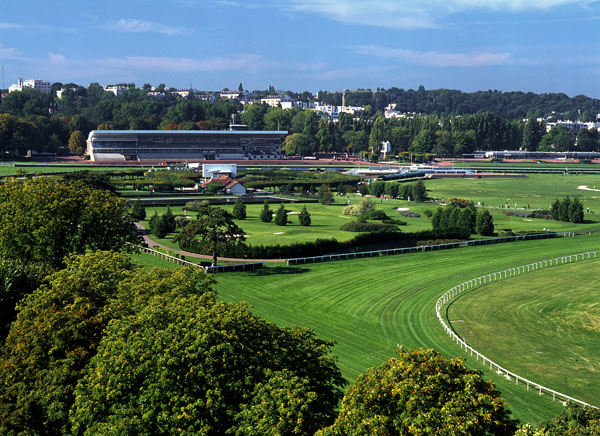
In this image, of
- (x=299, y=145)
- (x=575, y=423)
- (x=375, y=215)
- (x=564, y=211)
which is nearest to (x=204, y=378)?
(x=575, y=423)

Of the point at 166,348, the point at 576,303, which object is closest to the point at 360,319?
the point at 576,303

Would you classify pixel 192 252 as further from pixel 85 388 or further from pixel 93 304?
pixel 85 388

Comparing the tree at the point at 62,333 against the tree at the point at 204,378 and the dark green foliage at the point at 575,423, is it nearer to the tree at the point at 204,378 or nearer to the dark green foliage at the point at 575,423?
the tree at the point at 204,378

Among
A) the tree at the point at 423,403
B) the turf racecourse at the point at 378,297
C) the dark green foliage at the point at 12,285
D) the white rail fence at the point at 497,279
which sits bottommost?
the turf racecourse at the point at 378,297

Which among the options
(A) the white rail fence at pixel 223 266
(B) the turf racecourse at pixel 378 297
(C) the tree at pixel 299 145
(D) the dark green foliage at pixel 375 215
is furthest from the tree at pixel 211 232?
(C) the tree at pixel 299 145

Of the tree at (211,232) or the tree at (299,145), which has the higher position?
the tree at (299,145)

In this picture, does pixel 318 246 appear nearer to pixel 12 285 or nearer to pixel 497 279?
pixel 497 279

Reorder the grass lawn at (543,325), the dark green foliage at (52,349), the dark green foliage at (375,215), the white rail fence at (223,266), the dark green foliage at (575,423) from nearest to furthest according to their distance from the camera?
the dark green foliage at (575,423)
the dark green foliage at (52,349)
the grass lawn at (543,325)
the white rail fence at (223,266)
the dark green foliage at (375,215)
